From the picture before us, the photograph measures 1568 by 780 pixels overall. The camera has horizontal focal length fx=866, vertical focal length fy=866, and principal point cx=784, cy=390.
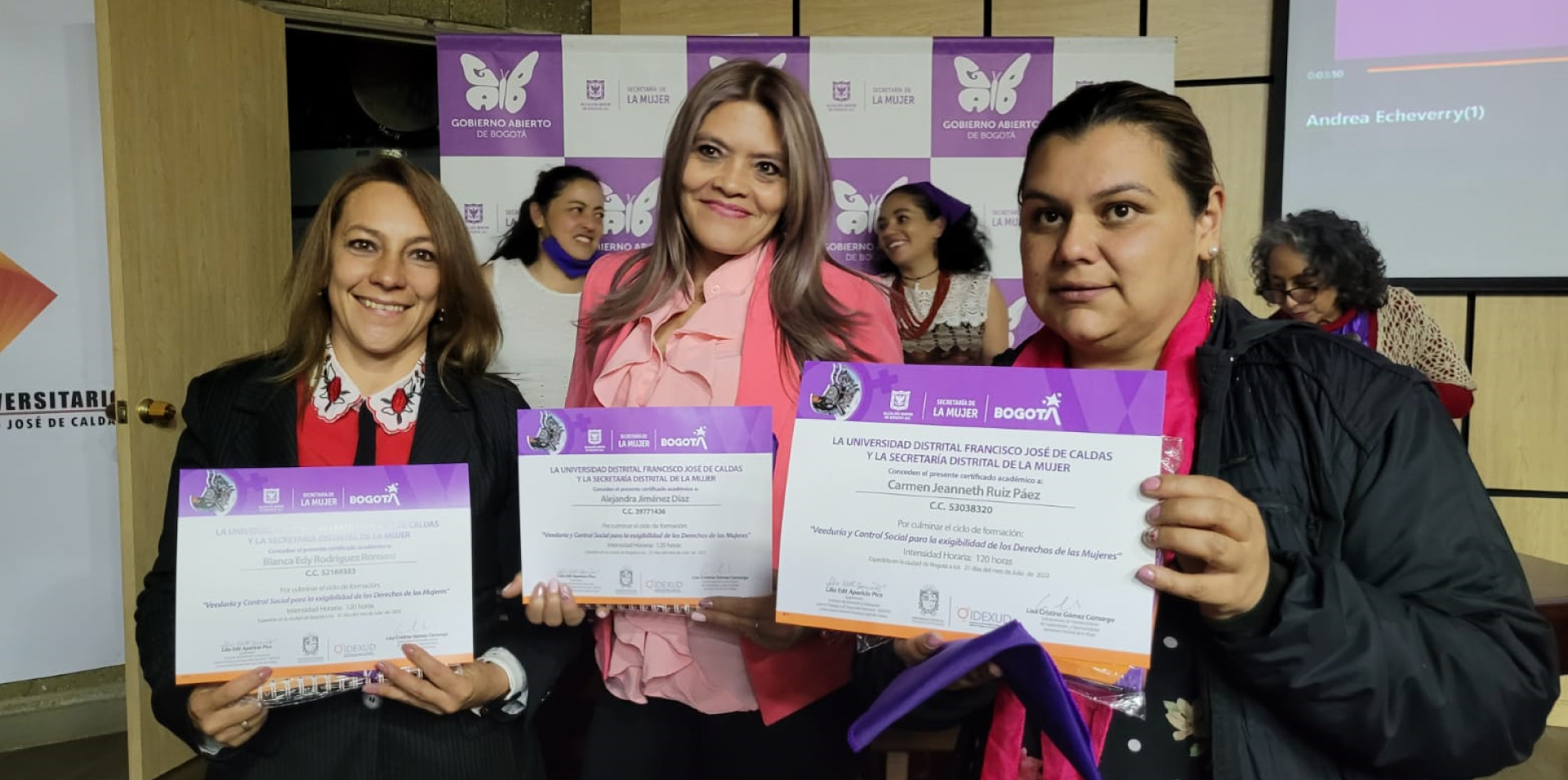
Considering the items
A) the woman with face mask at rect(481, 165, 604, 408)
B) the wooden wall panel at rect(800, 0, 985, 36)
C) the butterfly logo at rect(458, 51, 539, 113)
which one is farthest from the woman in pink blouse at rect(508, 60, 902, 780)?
the wooden wall panel at rect(800, 0, 985, 36)

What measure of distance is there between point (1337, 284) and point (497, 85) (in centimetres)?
348

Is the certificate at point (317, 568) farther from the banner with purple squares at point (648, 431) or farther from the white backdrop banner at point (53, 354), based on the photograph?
the white backdrop banner at point (53, 354)

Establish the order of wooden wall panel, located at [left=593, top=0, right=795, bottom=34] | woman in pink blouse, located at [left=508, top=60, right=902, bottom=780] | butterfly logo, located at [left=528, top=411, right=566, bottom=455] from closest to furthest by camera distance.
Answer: butterfly logo, located at [left=528, top=411, right=566, bottom=455], woman in pink blouse, located at [left=508, top=60, right=902, bottom=780], wooden wall panel, located at [left=593, top=0, right=795, bottom=34]

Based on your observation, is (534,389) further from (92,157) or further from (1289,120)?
(1289,120)

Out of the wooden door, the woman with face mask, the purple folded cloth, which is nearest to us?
the purple folded cloth

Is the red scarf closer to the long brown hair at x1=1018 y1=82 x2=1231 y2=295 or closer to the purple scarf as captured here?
the long brown hair at x1=1018 y1=82 x2=1231 y2=295

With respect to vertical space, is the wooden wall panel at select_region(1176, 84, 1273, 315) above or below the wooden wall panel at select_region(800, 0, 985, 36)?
below

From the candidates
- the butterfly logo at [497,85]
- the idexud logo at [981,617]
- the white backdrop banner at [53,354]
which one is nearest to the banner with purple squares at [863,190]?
the butterfly logo at [497,85]

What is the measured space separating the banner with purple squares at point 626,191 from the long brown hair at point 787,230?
6.65ft

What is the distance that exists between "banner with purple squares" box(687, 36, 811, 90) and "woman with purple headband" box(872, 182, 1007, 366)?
0.71 m

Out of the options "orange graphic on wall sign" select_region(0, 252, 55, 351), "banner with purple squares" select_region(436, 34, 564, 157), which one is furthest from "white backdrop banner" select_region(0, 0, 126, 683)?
"banner with purple squares" select_region(436, 34, 564, 157)

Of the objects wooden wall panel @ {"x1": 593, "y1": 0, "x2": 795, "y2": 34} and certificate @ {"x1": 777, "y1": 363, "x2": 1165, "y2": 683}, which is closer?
certificate @ {"x1": 777, "y1": 363, "x2": 1165, "y2": 683}

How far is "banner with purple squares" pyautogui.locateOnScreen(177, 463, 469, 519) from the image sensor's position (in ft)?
4.44
